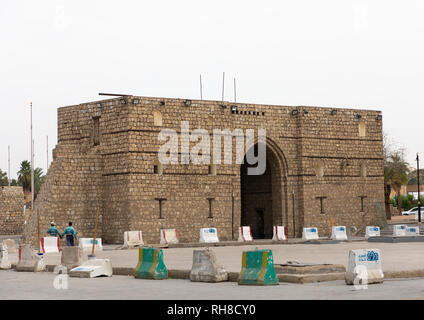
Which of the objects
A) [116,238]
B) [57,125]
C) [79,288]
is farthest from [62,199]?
[79,288]

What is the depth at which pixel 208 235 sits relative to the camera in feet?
110

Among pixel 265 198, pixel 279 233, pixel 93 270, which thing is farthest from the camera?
pixel 265 198

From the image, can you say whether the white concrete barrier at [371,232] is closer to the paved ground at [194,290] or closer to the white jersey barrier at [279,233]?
the white jersey barrier at [279,233]

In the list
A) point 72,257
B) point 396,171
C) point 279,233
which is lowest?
point 72,257

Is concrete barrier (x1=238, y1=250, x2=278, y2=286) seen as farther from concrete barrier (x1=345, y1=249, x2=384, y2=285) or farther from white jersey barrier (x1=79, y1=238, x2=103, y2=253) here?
white jersey barrier (x1=79, y1=238, x2=103, y2=253)

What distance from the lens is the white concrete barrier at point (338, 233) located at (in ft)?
116

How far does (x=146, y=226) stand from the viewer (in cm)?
3366

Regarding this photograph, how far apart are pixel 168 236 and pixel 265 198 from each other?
9.55 meters

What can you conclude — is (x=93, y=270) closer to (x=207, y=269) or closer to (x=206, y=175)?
(x=207, y=269)

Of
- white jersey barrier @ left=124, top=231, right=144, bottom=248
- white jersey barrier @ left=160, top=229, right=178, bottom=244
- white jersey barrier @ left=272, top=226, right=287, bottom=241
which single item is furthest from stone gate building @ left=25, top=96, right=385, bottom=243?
white jersey barrier @ left=272, top=226, right=287, bottom=241

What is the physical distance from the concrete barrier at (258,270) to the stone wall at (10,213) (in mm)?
Result: 38855

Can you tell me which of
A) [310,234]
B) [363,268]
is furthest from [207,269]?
[310,234]

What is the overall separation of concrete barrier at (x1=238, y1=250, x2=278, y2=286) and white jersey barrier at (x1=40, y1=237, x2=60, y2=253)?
14.6 meters

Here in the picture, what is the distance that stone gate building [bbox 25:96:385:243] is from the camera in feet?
110
